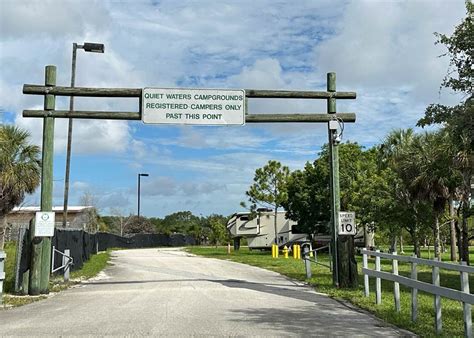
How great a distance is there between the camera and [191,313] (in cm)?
955

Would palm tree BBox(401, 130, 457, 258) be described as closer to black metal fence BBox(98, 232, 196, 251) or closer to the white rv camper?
the white rv camper

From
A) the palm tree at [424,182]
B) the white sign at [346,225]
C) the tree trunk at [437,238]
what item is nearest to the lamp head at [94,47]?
the white sign at [346,225]

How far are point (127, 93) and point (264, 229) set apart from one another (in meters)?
30.0

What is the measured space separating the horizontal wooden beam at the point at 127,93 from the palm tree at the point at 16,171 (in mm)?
12413

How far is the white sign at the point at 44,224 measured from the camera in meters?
12.9

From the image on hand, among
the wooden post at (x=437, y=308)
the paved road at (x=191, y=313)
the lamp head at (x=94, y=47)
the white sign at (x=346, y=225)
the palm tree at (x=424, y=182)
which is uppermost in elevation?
the lamp head at (x=94, y=47)

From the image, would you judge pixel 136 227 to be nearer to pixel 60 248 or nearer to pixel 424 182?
pixel 424 182

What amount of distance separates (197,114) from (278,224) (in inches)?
1188

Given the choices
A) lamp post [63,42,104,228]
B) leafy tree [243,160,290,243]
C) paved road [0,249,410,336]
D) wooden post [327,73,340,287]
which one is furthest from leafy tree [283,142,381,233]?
paved road [0,249,410,336]

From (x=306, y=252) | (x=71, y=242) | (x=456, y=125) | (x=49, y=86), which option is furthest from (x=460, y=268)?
(x=71, y=242)

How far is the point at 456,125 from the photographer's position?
1268cm

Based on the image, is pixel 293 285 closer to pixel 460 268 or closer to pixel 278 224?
pixel 460 268

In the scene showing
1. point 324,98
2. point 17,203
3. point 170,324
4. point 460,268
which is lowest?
point 170,324

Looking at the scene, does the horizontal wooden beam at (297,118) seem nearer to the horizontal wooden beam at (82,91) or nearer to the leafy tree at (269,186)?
the horizontal wooden beam at (82,91)
